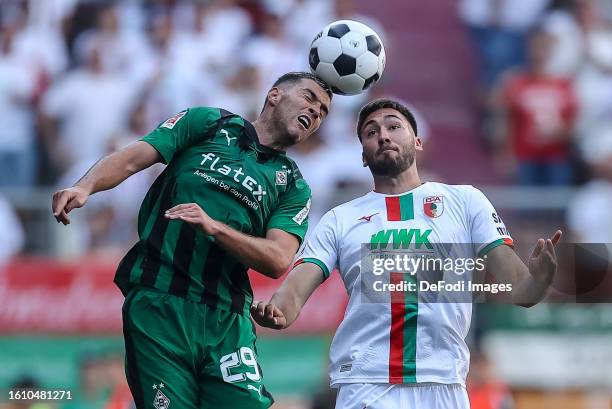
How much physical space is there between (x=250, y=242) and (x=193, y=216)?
1.30 feet

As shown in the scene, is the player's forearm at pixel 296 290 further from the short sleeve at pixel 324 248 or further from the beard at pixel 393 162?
the beard at pixel 393 162

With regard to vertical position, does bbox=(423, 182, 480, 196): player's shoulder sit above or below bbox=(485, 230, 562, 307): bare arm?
above

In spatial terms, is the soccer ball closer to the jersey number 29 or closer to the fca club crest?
the fca club crest

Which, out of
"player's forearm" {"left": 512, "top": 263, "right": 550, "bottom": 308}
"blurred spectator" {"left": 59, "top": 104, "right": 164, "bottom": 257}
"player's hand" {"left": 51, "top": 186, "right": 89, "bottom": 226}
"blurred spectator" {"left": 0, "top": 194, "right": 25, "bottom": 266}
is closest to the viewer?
"player's hand" {"left": 51, "top": 186, "right": 89, "bottom": 226}

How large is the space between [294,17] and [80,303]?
4887 millimetres

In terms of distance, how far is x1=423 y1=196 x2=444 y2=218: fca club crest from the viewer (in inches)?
250

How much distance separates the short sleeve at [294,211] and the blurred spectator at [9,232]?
5.58m

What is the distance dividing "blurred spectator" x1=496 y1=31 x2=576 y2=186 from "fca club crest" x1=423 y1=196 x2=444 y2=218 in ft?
23.2

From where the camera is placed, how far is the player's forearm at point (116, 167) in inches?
233

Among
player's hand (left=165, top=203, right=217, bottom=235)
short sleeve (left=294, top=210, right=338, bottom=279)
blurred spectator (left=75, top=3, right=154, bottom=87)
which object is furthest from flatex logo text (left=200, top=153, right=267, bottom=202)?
blurred spectator (left=75, top=3, right=154, bottom=87)

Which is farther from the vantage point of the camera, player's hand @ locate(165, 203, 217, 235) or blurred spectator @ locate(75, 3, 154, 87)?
blurred spectator @ locate(75, 3, 154, 87)

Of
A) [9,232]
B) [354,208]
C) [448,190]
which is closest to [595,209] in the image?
[9,232]

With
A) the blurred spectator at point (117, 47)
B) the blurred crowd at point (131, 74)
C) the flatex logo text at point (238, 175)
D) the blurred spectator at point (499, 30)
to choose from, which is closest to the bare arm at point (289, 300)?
the flatex logo text at point (238, 175)

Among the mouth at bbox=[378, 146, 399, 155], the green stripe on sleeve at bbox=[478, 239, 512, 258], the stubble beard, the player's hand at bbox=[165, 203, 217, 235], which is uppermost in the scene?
the mouth at bbox=[378, 146, 399, 155]
